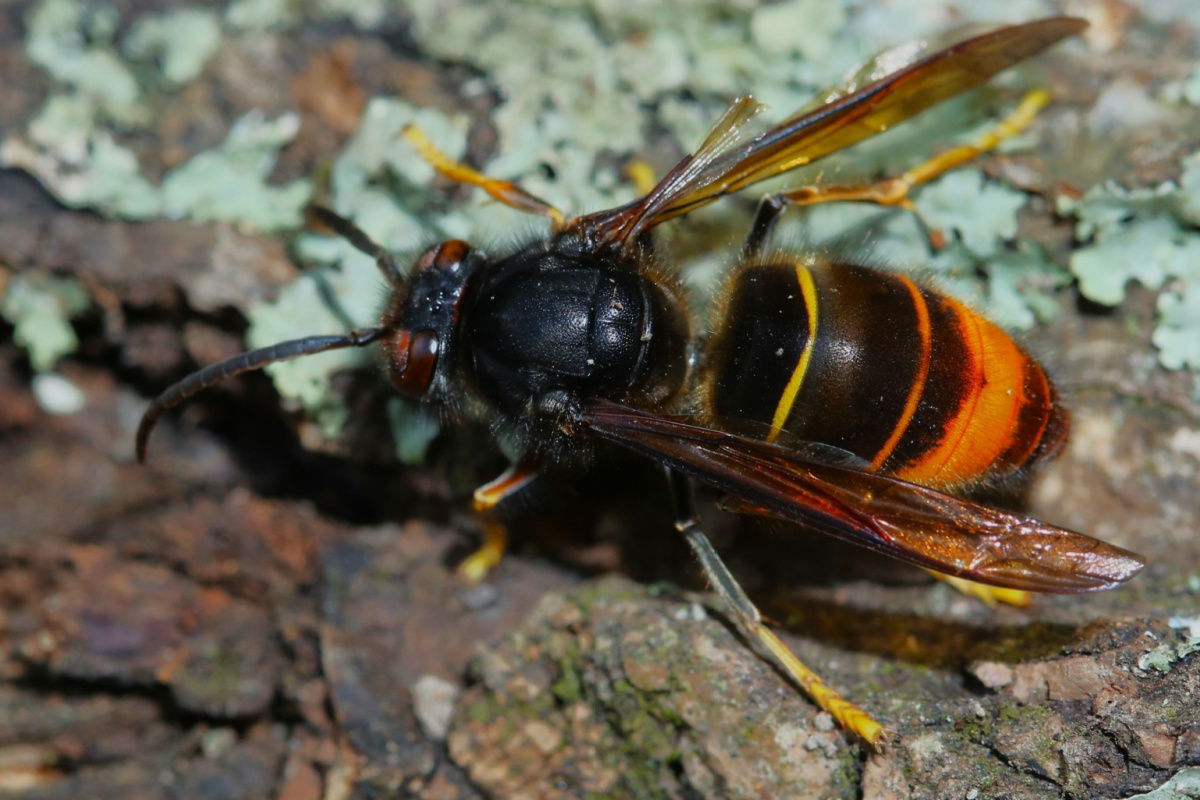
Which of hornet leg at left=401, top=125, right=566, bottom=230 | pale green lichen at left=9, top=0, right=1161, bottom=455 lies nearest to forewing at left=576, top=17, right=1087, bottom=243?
hornet leg at left=401, top=125, right=566, bottom=230

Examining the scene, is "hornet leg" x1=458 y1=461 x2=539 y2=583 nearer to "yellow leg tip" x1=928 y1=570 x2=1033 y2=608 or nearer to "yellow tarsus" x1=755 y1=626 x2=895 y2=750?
"yellow tarsus" x1=755 y1=626 x2=895 y2=750

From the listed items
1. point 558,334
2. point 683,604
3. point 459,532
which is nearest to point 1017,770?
point 683,604

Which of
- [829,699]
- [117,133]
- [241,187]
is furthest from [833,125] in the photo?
[117,133]

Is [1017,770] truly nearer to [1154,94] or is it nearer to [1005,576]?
[1005,576]

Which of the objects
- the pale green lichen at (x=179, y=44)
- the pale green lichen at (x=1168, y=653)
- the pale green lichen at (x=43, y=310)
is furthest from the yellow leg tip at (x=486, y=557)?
the pale green lichen at (x=179, y=44)

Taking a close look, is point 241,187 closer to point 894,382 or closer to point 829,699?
point 894,382

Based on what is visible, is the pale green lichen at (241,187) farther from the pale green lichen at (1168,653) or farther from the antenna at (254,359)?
the pale green lichen at (1168,653)
